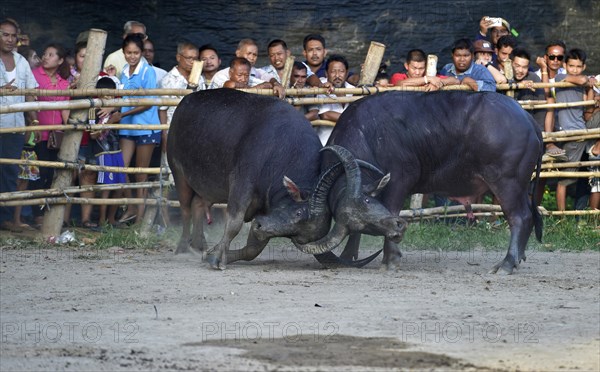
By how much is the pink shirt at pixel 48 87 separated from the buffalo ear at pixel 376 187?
13.1 ft

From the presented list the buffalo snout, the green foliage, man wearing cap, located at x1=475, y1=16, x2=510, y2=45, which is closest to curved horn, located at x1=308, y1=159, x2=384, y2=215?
the buffalo snout

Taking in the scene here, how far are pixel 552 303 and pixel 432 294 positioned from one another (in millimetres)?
811

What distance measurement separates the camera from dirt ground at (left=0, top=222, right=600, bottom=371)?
5.74 metres

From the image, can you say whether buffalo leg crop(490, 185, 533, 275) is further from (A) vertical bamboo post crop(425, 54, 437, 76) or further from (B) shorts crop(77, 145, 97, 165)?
(B) shorts crop(77, 145, 97, 165)

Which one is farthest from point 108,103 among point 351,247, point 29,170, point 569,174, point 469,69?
→ point 569,174

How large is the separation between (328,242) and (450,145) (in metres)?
1.34

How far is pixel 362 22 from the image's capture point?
13133mm

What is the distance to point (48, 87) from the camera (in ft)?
37.3

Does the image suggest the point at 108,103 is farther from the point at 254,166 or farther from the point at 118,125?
the point at 254,166

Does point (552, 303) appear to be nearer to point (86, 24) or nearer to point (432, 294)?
point (432, 294)

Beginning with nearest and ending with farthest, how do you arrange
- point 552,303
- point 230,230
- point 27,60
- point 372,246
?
1. point 552,303
2. point 230,230
3. point 372,246
4. point 27,60

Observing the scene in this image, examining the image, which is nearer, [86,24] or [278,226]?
[278,226]

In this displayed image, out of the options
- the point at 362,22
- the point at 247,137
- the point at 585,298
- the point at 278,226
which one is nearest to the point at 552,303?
the point at 585,298

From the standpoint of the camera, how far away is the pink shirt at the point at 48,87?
11258mm
